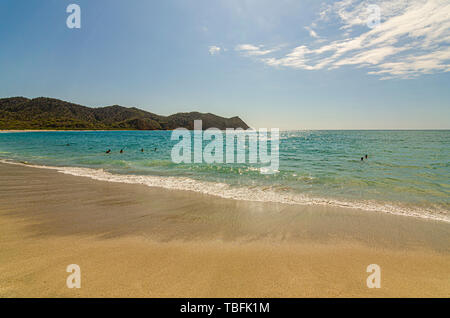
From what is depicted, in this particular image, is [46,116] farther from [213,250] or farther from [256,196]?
[213,250]

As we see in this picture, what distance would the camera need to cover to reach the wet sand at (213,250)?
3350 millimetres

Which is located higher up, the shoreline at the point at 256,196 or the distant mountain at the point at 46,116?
the distant mountain at the point at 46,116

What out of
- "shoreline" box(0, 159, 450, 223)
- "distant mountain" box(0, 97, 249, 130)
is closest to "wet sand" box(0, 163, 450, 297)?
"shoreline" box(0, 159, 450, 223)

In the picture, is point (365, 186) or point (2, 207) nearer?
point (2, 207)

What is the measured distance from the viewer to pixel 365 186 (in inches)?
431

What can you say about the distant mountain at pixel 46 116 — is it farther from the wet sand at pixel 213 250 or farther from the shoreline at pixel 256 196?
the wet sand at pixel 213 250

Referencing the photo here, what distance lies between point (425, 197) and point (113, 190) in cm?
1398

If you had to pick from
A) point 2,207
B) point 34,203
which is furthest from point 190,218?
point 2,207

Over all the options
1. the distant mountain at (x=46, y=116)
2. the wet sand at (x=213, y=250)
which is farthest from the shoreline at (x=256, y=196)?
the distant mountain at (x=46, y=116)

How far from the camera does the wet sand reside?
3350 mm

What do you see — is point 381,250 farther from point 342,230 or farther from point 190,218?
point 190,218

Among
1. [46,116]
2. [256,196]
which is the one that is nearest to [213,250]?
[256,196]

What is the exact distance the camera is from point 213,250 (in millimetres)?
4602

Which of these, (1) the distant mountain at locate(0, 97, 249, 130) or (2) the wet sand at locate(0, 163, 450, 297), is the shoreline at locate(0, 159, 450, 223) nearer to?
(2) the wet sand at locate(0, 163, 450, 297)
